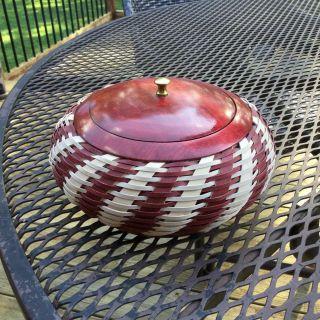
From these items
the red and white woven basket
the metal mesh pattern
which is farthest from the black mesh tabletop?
the metal mesh pattern

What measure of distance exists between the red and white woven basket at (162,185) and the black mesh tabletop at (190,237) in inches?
2.5

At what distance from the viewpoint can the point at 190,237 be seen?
0.64m

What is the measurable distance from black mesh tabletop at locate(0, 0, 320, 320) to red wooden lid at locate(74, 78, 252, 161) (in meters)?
0.15

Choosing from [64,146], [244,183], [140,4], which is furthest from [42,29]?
[244,183]

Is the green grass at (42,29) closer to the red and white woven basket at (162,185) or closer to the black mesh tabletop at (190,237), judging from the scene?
the black mesh tabletop at (190,237)

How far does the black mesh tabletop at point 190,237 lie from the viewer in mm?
573

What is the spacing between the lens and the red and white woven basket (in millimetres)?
547

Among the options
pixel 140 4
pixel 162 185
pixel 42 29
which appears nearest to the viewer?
pixel 162 185

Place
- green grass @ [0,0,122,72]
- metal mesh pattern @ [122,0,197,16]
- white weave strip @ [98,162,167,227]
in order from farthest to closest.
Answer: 1. green grass @ [0,0,122,72]
2. metal mesh pattern @ [122,0,197,16]
3. white weave strip @ [98,162,167,227]

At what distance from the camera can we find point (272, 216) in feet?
2.27

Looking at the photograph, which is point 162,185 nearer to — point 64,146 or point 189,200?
point 189,200

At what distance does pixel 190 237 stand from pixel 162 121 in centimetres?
18

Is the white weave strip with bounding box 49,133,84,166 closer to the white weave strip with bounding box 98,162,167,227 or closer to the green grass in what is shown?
the white weave strip with bounding box 98,162,167,227

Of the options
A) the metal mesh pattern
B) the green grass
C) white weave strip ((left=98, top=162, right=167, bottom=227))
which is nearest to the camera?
white weave strip ((left=98, top=162, right=167, bottom=227))
